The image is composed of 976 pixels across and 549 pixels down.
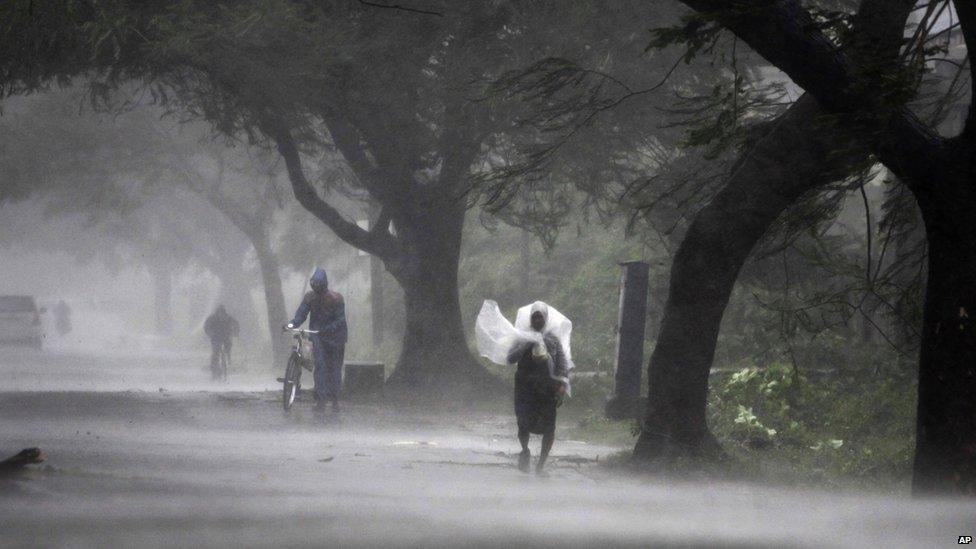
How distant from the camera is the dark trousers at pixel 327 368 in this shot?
18547mm

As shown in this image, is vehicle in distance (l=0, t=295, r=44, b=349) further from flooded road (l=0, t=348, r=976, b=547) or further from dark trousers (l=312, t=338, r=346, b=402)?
flooded road (l=0, t=348, r=976, b=547)

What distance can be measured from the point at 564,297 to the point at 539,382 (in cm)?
1816

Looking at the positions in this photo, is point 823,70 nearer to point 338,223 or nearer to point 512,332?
point 512,332

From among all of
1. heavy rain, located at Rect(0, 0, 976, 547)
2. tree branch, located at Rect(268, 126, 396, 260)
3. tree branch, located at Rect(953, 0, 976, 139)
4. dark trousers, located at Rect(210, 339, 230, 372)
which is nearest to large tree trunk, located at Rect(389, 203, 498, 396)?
heavy rain, located at Rect(0, 0, 976, 547)

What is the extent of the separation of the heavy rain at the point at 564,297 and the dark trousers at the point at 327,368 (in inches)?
4.3

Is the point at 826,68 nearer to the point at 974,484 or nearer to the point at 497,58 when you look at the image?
the point at 974,484

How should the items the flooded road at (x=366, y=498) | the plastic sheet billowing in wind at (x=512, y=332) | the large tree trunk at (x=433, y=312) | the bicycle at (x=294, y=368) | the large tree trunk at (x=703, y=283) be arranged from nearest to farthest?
the flooded road at (x=366, y=498) < the large tree trunk at (x=703, y=283) < the plastic sheet billowing in wind at (x=512, y=332) < the bicycle at (x=294, y=368) < the large tree trunk at (x=433, y=312)

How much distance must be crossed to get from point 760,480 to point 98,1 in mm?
10729

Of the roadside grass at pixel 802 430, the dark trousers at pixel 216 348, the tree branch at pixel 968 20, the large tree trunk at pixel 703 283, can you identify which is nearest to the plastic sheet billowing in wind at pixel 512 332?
the large tree trunk at pixel 703 283

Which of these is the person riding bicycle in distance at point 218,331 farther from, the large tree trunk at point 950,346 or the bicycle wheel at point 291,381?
the large tree trunk at point 950,346

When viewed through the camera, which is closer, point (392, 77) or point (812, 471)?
point (812, 471)

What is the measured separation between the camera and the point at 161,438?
14.5m

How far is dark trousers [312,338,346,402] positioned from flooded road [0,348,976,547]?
1306 mm

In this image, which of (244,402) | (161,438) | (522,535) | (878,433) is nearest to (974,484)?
(522,535)
